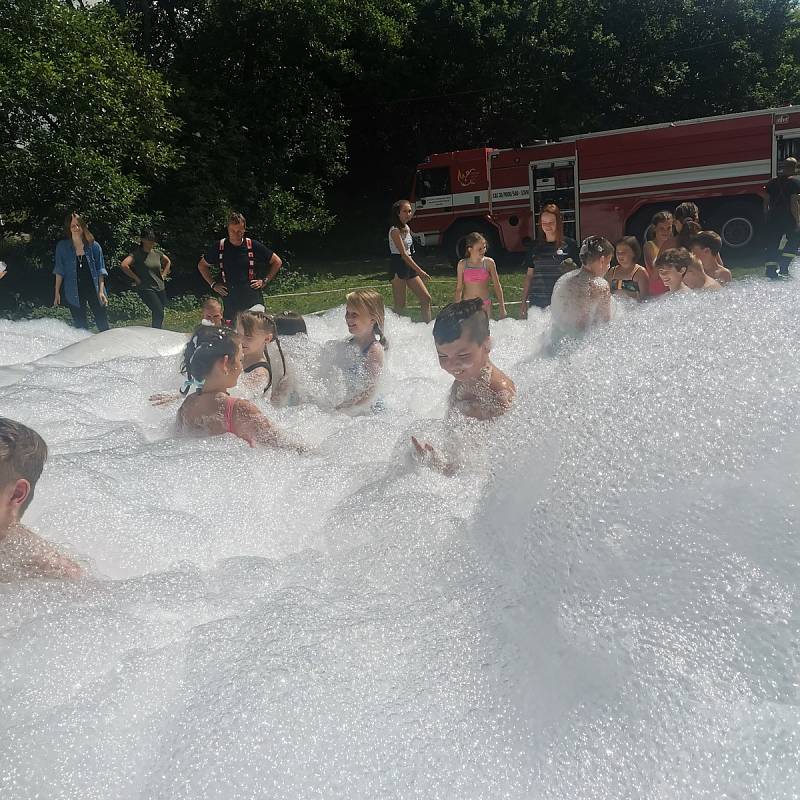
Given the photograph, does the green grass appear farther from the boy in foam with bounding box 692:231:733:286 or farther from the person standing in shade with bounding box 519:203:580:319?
the boy in foam with bounding box 692:231:733:286

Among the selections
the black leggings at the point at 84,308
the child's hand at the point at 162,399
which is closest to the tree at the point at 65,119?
the black leggings at the point at 84,308

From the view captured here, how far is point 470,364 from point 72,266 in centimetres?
636

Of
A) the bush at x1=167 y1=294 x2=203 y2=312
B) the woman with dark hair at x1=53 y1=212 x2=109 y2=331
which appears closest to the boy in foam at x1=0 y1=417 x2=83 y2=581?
the woman with dark hair at x1=53 y1=212 x2=109 y2=331

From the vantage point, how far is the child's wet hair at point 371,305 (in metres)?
4.54

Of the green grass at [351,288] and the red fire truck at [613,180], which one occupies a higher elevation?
the red fire truck at [613,180]

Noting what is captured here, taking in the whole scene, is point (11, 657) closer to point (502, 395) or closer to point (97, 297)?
point (502, 395)

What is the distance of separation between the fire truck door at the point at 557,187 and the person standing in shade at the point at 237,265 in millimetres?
9476

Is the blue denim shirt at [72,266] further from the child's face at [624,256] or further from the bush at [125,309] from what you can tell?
the child's face at [624,256]

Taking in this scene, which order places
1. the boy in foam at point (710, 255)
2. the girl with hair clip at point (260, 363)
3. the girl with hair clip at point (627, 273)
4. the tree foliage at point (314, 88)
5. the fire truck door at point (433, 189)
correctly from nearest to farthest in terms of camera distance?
the girl with hair clip at point (260, 363)
the boy in foam at point (710, 255)
the girl with hair clip at point (627, 273)
the tree foliage at point (314, 88)
the fire truck door at point (433, 189)

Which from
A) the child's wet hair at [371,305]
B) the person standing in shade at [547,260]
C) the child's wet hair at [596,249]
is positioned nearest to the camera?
the child's wet hair at [371,305]

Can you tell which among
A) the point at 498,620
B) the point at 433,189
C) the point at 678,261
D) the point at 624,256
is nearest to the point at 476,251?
the point at 624,256

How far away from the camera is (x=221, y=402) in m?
3.47

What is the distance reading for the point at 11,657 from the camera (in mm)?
1939

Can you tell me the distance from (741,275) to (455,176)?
659cm
